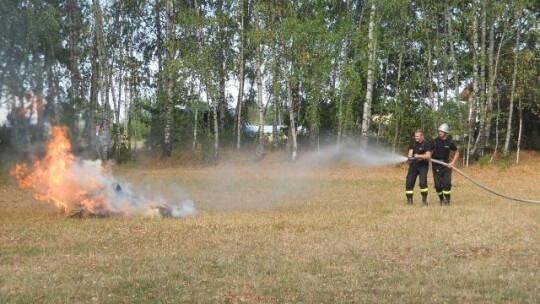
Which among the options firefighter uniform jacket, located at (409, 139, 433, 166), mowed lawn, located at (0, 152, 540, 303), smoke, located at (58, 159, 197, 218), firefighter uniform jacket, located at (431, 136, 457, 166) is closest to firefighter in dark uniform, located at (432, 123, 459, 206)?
firefighter uniform jacket, located at (431, 136, 457, 166)

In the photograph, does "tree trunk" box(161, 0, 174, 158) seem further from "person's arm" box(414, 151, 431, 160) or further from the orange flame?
"person's arm" box(414, 151, 431, 160)

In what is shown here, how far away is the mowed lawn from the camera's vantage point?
6508 millimetres

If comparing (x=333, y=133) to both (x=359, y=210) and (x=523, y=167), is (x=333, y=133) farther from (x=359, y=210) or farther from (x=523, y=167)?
(x=359, y=210)

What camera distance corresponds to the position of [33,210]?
13812mm

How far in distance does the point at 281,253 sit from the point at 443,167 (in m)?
7.39

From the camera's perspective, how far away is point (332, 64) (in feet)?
100

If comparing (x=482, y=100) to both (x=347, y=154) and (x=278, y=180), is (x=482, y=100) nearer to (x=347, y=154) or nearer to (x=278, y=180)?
(x=347, y=154)

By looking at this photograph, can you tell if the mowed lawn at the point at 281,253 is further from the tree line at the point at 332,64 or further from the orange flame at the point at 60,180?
the tree line at the point at 332,64

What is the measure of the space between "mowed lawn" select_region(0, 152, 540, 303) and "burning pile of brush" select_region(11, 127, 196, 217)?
37cm

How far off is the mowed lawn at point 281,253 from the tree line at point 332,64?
14999 millimetres

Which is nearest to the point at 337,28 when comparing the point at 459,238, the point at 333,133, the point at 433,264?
the point at 333,133

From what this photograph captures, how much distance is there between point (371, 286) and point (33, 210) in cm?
965

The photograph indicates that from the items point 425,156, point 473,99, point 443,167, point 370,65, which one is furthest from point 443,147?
point 473,99

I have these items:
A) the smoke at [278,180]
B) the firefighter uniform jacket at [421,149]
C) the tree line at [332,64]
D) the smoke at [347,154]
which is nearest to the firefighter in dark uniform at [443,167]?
the firefighter uniform jacket at [421,149]
